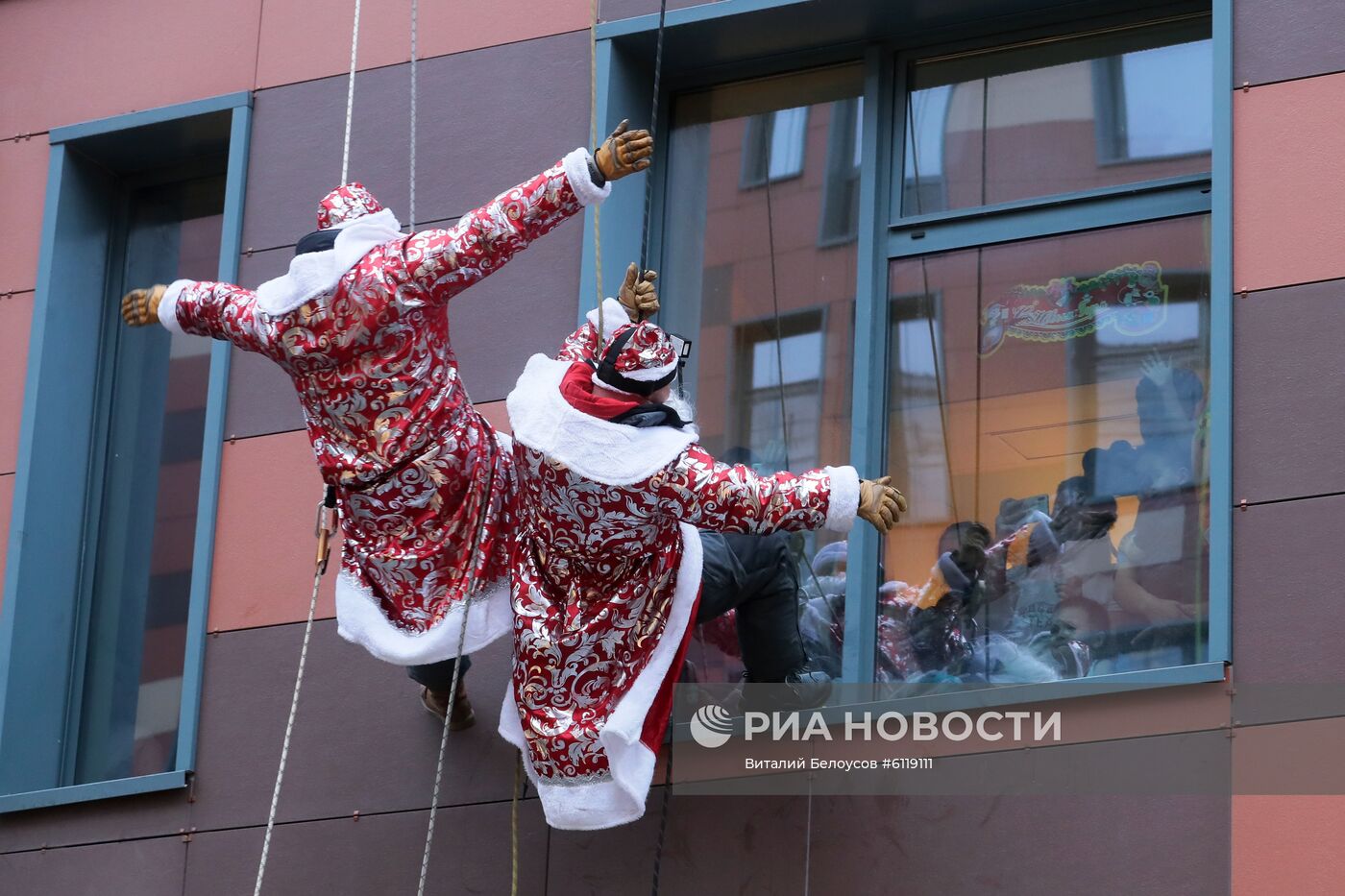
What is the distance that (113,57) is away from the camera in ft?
23.7

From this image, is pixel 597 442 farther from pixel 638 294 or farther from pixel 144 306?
pixel 144 306

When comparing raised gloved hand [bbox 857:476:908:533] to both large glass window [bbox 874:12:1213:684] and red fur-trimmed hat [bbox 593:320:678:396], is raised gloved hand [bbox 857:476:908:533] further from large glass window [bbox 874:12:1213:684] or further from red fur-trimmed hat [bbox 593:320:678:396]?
large glass window [bbox 874:12:1213:684]

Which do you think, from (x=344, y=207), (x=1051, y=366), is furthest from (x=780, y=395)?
(x=344, y=207)

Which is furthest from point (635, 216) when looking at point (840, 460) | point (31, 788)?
point (31, 788)

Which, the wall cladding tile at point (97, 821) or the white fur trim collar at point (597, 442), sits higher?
the white fur trim collar at point (597, 442)

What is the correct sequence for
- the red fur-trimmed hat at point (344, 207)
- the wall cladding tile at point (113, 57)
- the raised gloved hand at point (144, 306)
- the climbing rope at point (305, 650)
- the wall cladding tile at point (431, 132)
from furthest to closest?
the wall cladding tile at point (113, 57), the wall cladding tile at point (431, 132), the raised gloved hand at point (144, 306), the climbing rope at point (305, 650), the red fur-trimmed hat at point (344, 207)

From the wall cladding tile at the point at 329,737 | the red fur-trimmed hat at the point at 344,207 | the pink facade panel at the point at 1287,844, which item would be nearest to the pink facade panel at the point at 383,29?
the red fur-trimmed hat at the point at 344,207

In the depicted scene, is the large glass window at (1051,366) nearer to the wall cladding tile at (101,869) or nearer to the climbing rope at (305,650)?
the climbing rope at (305,650)

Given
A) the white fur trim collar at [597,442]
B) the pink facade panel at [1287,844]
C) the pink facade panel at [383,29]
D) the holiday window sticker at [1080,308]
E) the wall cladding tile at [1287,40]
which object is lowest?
the pink facade panel at [1287,844]

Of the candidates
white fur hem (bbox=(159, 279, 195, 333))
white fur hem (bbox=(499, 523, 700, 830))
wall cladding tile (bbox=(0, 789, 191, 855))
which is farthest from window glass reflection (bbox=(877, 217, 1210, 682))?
wall cladding tile (bbox=(0, 789, 191, 855))

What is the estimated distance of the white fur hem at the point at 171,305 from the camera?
5562 mm

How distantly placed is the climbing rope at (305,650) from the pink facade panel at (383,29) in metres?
1.46

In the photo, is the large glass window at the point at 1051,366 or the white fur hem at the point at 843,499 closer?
the white fur hem at the point at 843,499

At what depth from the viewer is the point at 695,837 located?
18.5 feet
